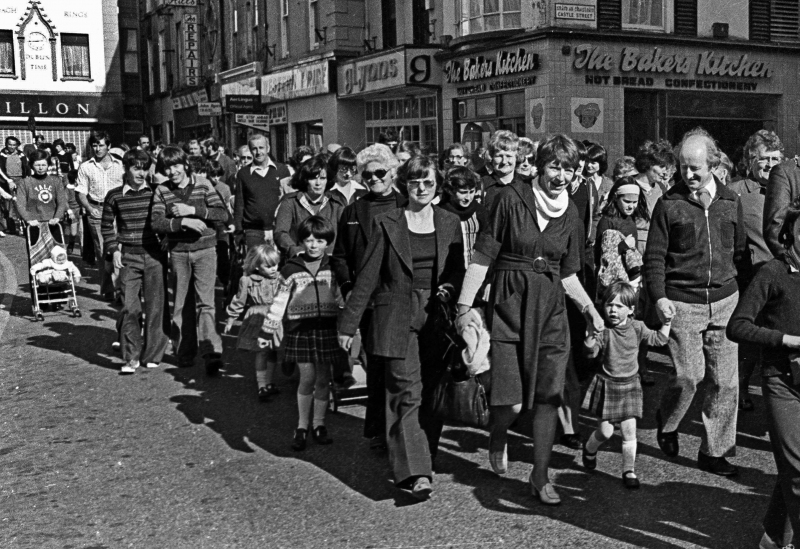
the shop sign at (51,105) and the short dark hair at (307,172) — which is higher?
the shop sign at (51,105)

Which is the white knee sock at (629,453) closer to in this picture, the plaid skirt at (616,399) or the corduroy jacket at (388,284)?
the plaid skirt at (616,399)

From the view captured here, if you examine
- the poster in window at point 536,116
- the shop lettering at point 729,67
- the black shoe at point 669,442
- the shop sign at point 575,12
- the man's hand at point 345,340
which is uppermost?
the shop sign at point 575,12

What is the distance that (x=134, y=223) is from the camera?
9781 mm

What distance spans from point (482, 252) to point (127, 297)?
4.97m

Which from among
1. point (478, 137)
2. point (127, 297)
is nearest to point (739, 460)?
point (127, 297)

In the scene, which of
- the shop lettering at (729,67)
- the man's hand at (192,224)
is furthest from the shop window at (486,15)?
the man's hand at (192,224)

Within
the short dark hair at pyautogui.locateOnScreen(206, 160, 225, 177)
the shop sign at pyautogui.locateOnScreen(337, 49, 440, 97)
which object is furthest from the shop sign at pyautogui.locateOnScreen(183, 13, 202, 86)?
the short dark hair at pyautogui.locateOnScreen(206, 160, 225, 177)

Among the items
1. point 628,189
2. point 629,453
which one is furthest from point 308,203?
point 629,453

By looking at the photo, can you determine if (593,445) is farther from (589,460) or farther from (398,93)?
(398,93)

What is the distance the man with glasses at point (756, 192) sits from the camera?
288 inches

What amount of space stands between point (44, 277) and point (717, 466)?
367 inches

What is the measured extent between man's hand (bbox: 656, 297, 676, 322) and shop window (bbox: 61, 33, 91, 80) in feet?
158

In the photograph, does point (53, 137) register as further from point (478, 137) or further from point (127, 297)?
point (127, 297)

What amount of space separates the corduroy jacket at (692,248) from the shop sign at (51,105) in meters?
45.3
